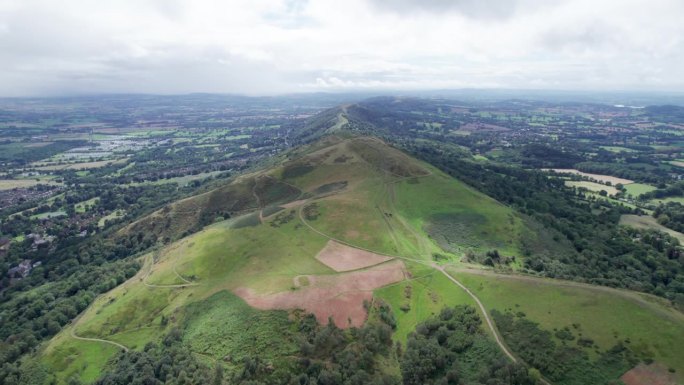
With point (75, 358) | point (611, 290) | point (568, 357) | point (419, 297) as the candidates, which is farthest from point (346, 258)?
point (75, 358)

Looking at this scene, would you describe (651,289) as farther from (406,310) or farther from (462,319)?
(406,310)

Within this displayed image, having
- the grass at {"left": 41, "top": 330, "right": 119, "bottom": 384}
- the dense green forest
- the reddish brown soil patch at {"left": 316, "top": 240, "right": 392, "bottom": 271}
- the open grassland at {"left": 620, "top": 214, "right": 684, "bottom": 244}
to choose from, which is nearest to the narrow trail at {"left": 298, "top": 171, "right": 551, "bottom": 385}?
→ the reddish brown soil patch at {"left": 316, "top": 240, "right": 392, "bottom": 271}

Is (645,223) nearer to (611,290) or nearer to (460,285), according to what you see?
(611,290)

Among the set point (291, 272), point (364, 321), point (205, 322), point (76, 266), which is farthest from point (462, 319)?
point (76, 266)

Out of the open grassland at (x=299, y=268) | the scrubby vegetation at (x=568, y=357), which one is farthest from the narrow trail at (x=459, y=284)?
the scrubby vegetation at (x=568, y=357)

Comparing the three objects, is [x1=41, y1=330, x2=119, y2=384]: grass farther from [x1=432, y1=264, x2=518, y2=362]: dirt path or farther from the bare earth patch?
[x1=432, y1=264, x2=518, y2=362]: dirt path

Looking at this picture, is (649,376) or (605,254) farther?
(605,254)
